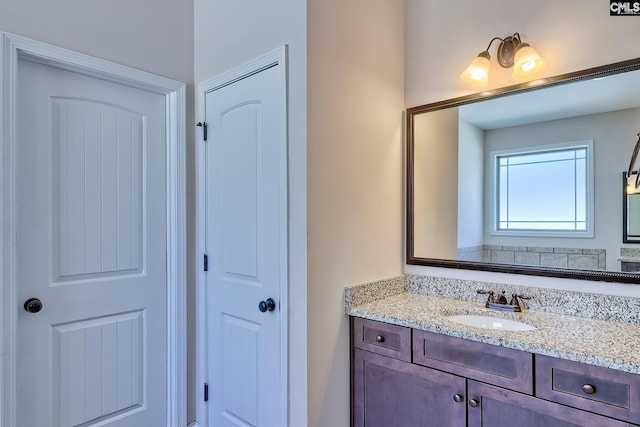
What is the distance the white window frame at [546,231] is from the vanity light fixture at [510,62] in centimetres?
35

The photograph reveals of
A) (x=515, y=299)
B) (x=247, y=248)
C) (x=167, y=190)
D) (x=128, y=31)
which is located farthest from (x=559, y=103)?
(x=128, y=31)

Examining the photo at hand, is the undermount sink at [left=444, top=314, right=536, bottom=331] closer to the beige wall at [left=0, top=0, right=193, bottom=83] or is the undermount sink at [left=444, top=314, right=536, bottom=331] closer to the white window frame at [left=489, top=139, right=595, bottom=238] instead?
the white window frame at [left=489, top=139, right=595, bottom=238]

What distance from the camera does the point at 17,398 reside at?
165 centimetres

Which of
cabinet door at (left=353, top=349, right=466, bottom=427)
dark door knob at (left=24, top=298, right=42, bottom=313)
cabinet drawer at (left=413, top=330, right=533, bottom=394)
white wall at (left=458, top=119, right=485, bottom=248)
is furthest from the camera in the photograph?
white wall at (left=458, top=119, right=485, bottom=248)

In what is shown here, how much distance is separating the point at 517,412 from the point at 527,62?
149 cm

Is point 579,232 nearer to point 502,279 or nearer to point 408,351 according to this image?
→ point 502,279

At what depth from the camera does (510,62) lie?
178cm

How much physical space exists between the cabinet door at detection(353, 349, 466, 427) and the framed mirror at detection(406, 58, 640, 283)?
2.12 ft

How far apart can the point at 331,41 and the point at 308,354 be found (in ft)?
4.69

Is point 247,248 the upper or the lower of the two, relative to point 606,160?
lower

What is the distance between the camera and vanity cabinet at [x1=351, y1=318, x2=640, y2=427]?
1.17m

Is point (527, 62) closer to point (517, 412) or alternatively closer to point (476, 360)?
point (476, 360)

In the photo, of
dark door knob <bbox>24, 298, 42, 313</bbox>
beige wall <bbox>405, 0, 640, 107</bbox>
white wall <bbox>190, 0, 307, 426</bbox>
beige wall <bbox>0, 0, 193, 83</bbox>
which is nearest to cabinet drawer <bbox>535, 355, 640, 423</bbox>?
white wall <bbox>190, 0, 307, 426</bbox>

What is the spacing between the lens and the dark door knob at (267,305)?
5.73ft
